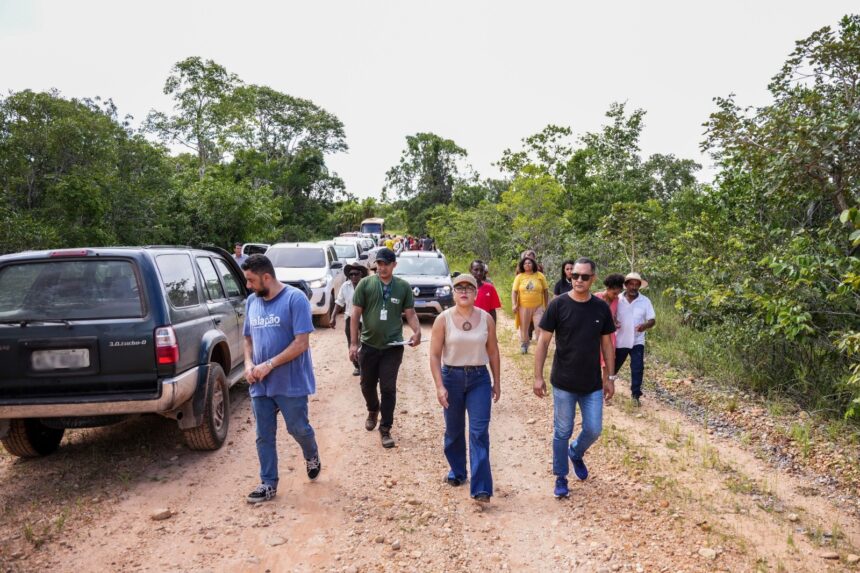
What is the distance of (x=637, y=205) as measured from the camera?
47.3 feet

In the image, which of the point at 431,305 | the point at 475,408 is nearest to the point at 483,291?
the point at 475,408

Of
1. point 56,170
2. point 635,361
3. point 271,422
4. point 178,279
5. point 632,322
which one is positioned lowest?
point 635,361

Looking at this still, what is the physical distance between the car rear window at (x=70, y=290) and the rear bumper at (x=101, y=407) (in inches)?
24.5

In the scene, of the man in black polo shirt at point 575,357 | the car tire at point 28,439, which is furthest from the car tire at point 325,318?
the man in black polo shirt at point 575,357

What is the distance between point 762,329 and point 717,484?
2.57 metres

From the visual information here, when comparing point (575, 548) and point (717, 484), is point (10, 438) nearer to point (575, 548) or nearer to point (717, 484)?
point (575, 548)

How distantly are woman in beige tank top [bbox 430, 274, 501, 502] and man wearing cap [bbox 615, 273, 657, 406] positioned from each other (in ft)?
8.62

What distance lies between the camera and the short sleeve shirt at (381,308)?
5574 mm

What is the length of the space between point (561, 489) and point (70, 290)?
13.3ft

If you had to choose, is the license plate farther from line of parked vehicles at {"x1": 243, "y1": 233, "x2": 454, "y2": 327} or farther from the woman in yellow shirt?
line of parked vehicles at {"x1": 243, "y1": 233, "x2": 454, "y2": 327}

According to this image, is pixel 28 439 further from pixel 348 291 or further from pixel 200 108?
pixel 200 108

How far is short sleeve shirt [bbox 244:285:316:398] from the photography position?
431cm

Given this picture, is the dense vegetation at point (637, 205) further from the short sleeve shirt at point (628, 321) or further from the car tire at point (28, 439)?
the car tire at point (28, 439)

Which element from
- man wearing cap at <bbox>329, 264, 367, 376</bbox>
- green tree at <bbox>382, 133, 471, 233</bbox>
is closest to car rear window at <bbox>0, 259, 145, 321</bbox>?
man wearing cap at <bbox>329, 264, 367, 376</bbox>
